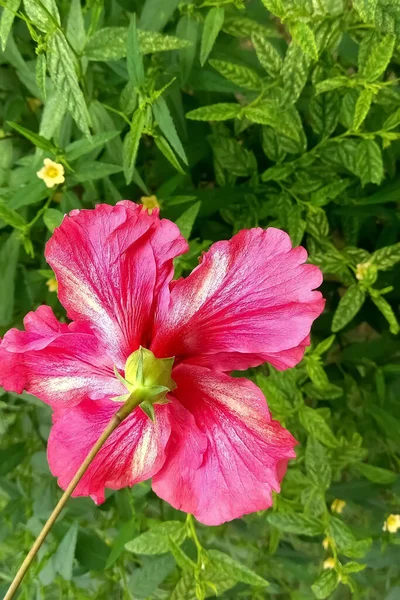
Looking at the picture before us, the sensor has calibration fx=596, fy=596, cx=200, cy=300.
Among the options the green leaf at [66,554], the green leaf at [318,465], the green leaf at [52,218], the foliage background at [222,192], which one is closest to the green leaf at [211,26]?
the foliage background at [222,192]

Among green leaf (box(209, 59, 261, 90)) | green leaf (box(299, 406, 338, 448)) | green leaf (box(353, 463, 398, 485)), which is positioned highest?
green leaf (box(209, 59, 261, 90))

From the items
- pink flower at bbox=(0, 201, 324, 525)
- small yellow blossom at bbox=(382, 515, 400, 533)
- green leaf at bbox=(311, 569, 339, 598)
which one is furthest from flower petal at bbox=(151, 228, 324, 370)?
small yellow blossom at bbox=(382, 515, 400, 533)

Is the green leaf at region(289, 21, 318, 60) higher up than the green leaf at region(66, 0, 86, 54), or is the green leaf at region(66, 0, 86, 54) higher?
the green leaf at region(66, 0, 86, 54)

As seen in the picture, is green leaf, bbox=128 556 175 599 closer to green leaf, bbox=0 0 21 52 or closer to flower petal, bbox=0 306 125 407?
flower petal, bbox=0 306 125 407

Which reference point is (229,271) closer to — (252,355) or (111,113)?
(252,355)

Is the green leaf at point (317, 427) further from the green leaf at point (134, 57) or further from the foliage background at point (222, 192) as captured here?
the green leaf at point (134, 57)

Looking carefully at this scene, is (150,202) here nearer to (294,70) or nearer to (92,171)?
(92,171)
